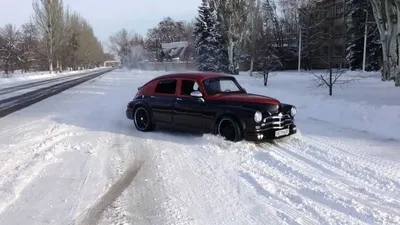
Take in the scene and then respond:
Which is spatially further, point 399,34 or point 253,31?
point 253,31

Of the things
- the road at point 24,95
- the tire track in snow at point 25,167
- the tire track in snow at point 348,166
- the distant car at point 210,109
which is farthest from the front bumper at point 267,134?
the road at point 24,95

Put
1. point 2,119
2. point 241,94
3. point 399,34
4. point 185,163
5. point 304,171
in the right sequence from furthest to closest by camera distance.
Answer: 1. point 399,34
2. point 2,119
3. point 241,94
4. point 185,163
5. point 304,171

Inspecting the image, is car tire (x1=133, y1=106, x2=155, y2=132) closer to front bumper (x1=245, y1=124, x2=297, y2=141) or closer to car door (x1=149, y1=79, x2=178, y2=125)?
car door (x1=149, y1=79, x2=178, y2=125)

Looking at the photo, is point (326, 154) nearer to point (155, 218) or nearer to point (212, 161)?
point (212, 161)

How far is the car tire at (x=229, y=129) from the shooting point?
7.73m

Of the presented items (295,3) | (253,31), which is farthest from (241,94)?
(295,3)

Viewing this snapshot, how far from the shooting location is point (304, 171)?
584 cm

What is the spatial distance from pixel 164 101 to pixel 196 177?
3805mm

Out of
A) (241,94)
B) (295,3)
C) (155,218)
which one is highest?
(295,3)

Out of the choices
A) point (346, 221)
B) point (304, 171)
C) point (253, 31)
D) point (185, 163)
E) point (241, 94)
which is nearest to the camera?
point (346, 221)

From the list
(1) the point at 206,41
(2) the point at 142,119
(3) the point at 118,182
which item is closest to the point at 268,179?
(3) the point at 118,182

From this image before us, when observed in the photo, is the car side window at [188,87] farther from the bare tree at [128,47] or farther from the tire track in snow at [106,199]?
the bare tree at [128,47]

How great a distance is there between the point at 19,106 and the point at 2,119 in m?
4.06

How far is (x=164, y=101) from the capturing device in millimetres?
9227
